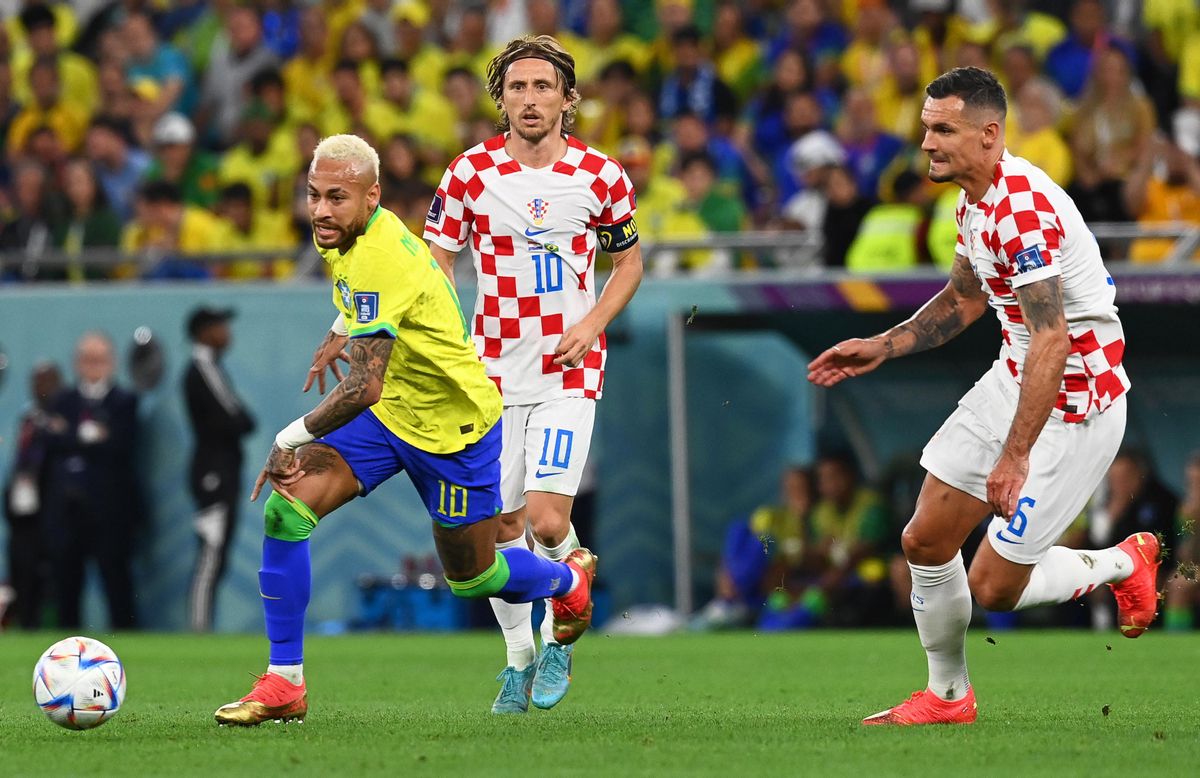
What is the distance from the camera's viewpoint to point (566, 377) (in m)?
8.01

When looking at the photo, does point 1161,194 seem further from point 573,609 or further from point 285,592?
point 285,592

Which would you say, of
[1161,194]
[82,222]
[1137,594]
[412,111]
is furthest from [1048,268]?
[82,222]

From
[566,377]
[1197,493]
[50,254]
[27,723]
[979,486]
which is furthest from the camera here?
[50,254]

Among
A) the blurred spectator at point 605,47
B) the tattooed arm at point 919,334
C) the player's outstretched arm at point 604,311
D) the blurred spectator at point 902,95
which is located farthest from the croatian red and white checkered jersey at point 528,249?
the blurred spectator at point 605,47

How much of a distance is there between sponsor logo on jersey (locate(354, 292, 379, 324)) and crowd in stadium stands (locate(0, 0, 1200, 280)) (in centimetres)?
809

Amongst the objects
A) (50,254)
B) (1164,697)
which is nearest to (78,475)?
(50,254)

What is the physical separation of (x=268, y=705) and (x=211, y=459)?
900 cm

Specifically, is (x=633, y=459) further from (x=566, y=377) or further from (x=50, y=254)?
(x=566, y=377)

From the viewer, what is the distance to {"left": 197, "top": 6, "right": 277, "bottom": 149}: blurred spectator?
1881 centimetres

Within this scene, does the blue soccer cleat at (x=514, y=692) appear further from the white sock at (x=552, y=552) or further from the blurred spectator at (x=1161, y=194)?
the blurred spectator at (x=1161, y=194)

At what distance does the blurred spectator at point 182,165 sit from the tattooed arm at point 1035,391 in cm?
1191

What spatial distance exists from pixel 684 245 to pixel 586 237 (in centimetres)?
651

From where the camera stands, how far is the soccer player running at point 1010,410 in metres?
6.69

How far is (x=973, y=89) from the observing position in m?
6.92
